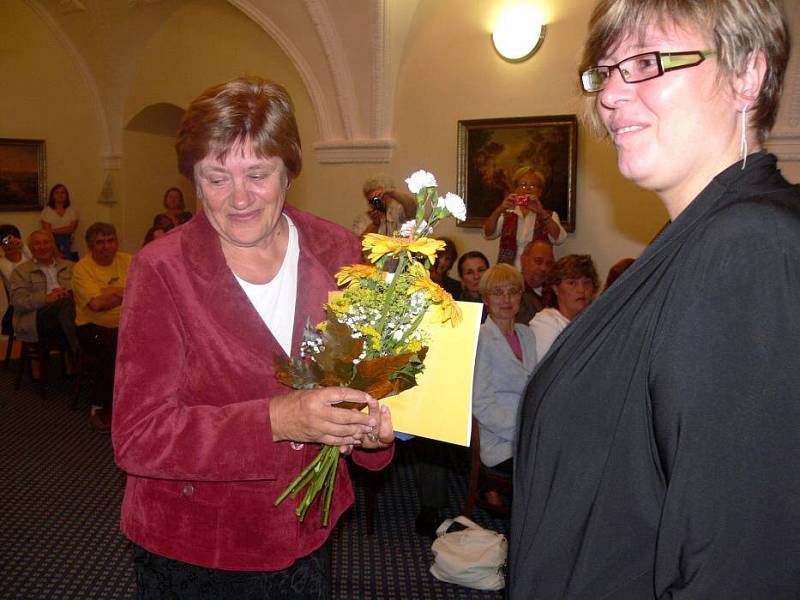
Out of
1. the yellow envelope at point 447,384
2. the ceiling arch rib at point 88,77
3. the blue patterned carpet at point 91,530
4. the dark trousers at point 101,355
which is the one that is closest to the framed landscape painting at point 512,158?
the blue patterned carpet at point 91,530

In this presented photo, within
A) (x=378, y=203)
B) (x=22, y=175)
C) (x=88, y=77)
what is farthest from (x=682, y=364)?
(x=88, y=77)

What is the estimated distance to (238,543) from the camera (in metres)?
1.76

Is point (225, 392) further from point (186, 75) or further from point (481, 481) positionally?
point (186, 75)

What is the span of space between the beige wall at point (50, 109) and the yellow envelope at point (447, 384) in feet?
36.9

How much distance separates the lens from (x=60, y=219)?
11.2 metres

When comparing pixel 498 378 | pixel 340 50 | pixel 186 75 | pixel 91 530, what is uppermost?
pixel 186 75

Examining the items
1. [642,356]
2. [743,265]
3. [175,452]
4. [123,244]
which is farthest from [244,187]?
[123,244]

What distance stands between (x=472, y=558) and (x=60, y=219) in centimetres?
971

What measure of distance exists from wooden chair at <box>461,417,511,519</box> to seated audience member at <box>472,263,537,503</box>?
0.13ft

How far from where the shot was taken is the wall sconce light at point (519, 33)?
7.11 meters

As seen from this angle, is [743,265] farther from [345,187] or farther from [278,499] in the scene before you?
[345,187]

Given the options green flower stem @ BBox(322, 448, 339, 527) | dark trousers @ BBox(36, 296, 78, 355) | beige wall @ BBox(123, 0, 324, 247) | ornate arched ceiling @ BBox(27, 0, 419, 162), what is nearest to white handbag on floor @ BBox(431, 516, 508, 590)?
green flower stem @ BBox(322, 448, 339, 527)

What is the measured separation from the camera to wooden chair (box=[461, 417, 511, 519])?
3986 millimetres

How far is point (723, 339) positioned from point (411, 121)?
764 centimetres
